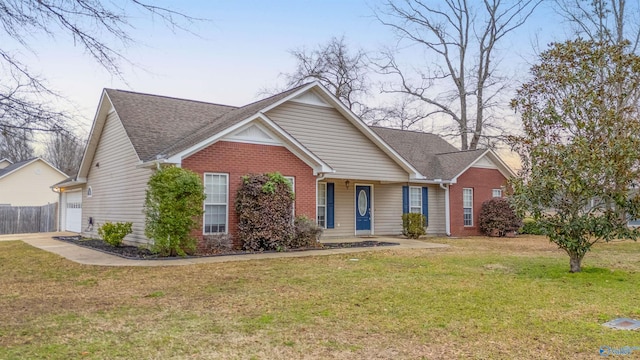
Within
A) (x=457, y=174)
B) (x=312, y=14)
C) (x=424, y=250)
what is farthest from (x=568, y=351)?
(x=457, y=174)

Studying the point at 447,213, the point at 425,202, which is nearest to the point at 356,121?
the point at 425,202

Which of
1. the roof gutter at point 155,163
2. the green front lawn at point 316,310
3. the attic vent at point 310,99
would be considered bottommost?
the green front lawn at point 316,310

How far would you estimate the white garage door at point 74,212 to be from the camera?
21.6 metres

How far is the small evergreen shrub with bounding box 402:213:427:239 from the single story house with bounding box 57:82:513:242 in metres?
1.13

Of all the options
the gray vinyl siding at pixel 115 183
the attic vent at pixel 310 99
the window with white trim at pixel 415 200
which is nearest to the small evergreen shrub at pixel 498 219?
the window with white trim at pixel 415 200

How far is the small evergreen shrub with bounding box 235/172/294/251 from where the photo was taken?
13.2m

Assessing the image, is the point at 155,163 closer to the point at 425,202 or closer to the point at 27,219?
the point at 425,202

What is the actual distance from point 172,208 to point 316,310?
6.50 metres

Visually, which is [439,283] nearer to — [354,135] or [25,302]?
[25,302]

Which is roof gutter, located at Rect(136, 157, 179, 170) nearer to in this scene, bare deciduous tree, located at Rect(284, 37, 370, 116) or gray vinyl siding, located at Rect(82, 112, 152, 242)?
gray vinyl siding, located at Rect(82, 112, 152, 242)

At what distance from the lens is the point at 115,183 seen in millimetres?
16234

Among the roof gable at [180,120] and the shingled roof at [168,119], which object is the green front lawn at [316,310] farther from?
the shingled roof at [168,119]

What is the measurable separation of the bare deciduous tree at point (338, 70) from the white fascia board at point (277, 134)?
66.1ft

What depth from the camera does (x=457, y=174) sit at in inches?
787
